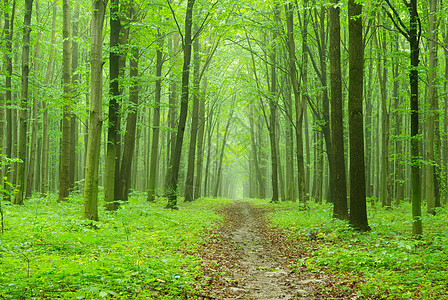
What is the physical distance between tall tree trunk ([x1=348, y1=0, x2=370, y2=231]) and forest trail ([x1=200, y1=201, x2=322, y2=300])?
95.7 inches

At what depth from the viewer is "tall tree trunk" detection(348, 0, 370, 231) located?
9.18 meters

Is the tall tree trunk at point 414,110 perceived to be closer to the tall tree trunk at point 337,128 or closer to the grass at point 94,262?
the tall tree trunk at point 337,128

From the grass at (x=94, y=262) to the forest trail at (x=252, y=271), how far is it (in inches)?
17.6

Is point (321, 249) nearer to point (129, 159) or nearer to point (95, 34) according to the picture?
point (95, 34)

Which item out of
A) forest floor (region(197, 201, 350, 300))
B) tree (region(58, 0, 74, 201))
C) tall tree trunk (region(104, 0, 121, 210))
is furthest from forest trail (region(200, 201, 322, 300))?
tree (region(58, 0, 74, 201))

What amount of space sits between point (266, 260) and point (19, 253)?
510 cm

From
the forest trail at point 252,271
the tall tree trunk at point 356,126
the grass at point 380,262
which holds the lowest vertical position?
the forest trail at point 252,271

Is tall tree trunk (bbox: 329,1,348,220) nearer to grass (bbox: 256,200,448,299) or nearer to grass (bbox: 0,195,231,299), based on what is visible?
grass (bbox: 256,200,448,299)

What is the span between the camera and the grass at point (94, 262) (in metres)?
4.04

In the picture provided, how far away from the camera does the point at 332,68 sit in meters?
11.3

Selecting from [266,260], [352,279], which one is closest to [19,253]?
[266,260]

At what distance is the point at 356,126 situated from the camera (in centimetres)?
927

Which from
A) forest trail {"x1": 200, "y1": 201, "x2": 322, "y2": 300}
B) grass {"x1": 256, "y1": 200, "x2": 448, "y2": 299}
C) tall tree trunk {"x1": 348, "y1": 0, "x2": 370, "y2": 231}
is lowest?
forest trail {"x1": 200, "y1": 201, "x2": 322, "y2": 300}

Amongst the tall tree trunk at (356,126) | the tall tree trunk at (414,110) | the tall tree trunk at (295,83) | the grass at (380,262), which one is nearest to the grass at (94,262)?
the grass at (380,262)
